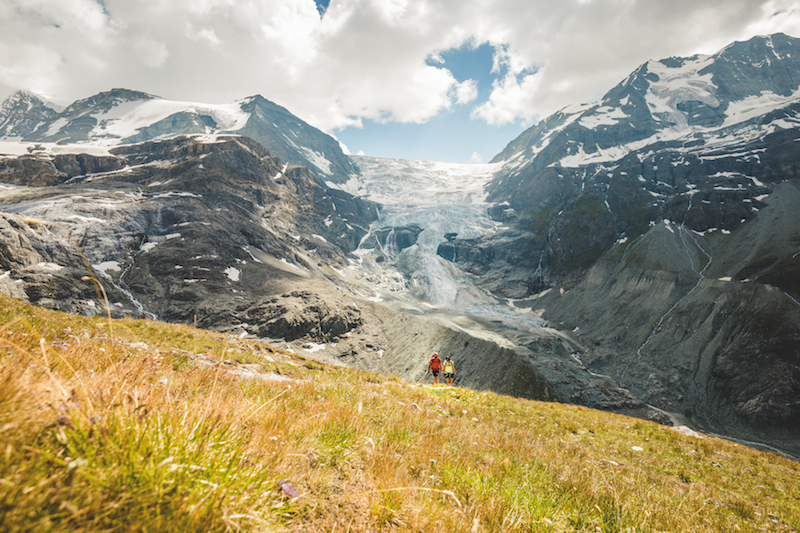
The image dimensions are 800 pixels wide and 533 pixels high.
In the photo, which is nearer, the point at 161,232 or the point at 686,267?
the point at 686,267

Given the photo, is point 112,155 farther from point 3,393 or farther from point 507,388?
point 3,393

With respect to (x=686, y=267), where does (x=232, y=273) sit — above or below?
above

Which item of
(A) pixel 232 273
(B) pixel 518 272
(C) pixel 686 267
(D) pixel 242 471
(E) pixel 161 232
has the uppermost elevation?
(E) pixel 161 232

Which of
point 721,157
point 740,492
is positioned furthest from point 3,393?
point 721,157

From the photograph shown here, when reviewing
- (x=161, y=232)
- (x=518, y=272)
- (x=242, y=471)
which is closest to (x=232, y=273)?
(x=161, y=232)

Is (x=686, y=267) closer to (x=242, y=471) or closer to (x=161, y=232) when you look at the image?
(x=242, y=471)

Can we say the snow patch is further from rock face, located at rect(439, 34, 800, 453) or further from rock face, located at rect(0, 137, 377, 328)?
rock face, located at rect(439, 34, 800, 453)
